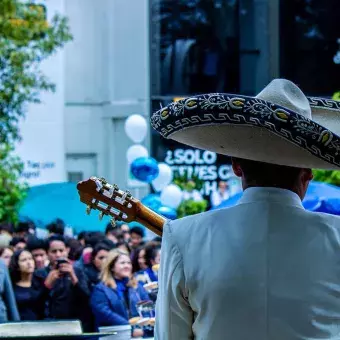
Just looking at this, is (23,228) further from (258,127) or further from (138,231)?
(258,127)

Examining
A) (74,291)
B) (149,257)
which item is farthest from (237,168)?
(149,257)

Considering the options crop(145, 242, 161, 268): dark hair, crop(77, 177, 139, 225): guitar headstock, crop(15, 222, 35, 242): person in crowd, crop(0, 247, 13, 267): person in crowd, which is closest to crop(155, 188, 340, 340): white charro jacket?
crop(77, 177, 139, 225): guitar headstock

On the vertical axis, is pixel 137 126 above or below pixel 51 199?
above

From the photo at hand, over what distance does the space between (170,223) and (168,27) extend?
27212 mm

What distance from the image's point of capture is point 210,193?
28.7 meters

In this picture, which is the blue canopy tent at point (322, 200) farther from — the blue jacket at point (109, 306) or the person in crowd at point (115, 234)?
the person in crowd at point (115, 234)

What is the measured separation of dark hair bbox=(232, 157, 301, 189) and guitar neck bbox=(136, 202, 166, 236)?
111 centimetres

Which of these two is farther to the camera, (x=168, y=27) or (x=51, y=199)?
(x=168, y=27)

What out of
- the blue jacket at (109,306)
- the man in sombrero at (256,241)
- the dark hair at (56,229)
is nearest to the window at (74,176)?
the dark hair at (56,229)

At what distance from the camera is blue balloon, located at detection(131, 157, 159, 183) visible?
15930 mm

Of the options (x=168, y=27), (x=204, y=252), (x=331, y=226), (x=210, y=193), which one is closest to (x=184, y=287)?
(x=204, y=252)

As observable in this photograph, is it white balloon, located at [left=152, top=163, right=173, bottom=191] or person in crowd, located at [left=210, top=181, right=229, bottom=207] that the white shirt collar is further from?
person in crowd, located at [left=210, top=181, right=229, bottom=207]

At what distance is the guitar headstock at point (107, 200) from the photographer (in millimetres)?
4520

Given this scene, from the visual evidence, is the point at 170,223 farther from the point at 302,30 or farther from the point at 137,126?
the point at 302,30
